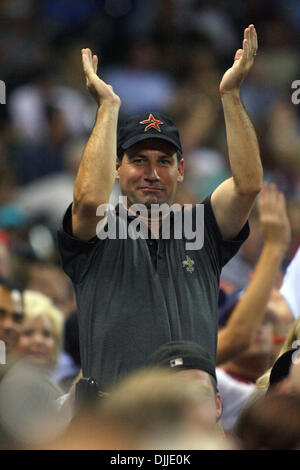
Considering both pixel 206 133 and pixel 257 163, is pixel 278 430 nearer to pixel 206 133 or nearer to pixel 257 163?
pixel 257 163

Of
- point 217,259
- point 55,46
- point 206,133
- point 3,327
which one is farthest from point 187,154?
point 217,259

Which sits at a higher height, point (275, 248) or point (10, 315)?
point (275, 248)

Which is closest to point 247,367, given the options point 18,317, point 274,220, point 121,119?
point 274,220

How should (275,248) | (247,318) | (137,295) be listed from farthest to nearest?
(275,248) → (247,318) → (137,295)

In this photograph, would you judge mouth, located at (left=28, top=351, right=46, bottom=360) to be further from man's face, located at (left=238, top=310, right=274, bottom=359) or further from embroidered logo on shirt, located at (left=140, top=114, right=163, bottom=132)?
embroidered logo on shirt, located at (left=140, top=114, right=163, bottom=132)

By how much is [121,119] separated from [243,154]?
16.6 feet

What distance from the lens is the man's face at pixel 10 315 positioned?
5.12m

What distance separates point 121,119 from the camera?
8711mm

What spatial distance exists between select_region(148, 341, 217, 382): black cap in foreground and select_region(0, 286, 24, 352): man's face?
2.02 m

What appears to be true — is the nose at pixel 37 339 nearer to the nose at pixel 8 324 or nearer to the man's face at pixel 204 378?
the nose at pixel 8 324

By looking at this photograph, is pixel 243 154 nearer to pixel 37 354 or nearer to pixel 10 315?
pixel 10 315

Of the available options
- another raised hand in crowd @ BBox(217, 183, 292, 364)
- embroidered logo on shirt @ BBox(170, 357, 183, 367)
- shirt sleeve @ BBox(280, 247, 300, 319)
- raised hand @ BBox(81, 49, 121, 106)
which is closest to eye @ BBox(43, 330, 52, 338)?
another raised hand in crowd @ BBox(217, 183, 292, 364)

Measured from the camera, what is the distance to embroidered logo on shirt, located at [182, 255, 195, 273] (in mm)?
3742

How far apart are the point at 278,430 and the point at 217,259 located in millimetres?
1494
